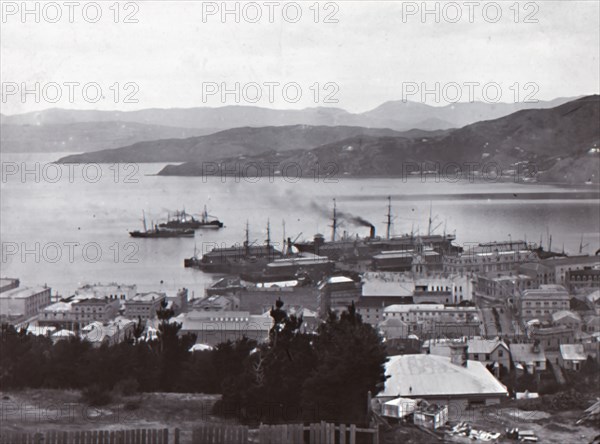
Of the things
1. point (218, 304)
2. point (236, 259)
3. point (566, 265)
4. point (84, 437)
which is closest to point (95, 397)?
point (84, 437)

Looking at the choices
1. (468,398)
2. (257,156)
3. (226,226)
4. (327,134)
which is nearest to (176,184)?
(257,156)

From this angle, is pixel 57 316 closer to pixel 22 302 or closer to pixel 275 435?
pixel 22 302

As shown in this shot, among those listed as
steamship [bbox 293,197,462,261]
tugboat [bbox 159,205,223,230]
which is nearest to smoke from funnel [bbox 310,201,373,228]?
steamship [bbox 293,197,462,261]

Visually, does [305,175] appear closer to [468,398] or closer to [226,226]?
[226,226]

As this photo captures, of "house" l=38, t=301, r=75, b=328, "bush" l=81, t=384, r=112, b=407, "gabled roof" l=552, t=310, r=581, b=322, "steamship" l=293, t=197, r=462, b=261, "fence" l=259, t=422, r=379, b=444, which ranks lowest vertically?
"house" l=38, t=301, r=75, b=328

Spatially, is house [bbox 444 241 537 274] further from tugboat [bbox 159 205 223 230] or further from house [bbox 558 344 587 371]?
tugboat [bbox 159 205 223 230]

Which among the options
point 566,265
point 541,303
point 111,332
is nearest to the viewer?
point 111,332

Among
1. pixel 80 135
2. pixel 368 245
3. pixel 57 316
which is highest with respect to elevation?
pixel 80 135
